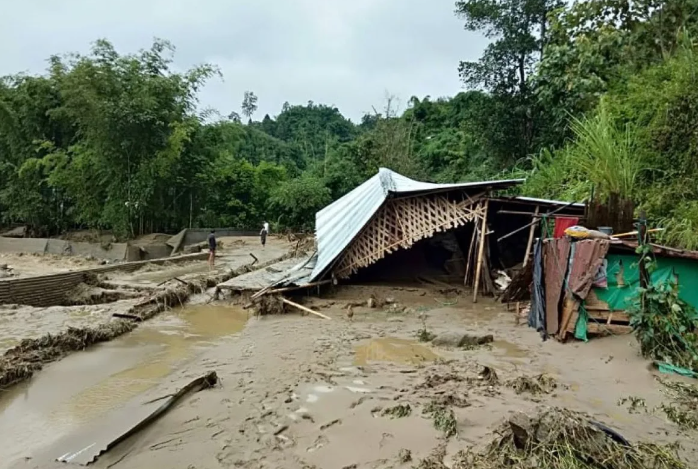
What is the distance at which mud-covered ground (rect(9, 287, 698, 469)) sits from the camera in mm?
3777

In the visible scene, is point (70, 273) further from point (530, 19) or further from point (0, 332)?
point (530, 19)

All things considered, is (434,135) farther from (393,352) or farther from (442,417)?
(442,417)

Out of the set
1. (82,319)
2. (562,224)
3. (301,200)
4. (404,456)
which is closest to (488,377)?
(404,456)

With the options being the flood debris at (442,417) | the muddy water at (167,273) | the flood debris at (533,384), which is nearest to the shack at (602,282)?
the flood debris at (533,384)

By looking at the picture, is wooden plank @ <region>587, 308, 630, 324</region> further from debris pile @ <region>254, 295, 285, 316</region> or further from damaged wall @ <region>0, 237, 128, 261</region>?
damaged wall @ <region>0, 237, 128, 261</region>

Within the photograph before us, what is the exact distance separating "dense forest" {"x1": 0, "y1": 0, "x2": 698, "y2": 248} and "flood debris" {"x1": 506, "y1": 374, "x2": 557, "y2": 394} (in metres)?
3.43

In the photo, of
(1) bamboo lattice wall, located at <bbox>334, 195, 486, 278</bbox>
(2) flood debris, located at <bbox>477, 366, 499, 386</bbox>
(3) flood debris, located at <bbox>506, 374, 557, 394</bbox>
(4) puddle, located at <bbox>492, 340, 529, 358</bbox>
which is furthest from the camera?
(1) bamboo lattice wall, located at <bbox>334, 195, 486, 278</bbox>

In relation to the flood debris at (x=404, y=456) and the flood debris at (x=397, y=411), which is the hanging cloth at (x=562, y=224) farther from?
the flood debris at (x=404, y=456)

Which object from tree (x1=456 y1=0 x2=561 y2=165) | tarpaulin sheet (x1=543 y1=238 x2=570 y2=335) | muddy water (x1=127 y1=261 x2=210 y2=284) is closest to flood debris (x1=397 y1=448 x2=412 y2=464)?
tarpaulin sheet (x1=543 y1=238 x2=570 y2=335)

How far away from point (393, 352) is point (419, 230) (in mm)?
3836

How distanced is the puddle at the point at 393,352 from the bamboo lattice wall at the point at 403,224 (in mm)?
3050

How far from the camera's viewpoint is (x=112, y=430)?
4.46 meters

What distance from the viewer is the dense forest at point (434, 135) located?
827cm

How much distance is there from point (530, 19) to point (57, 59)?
1799 cm
